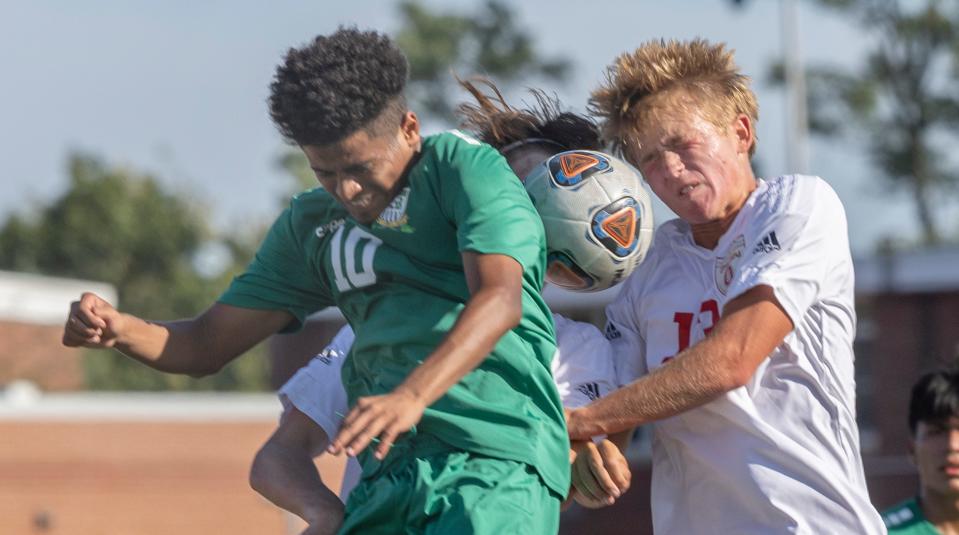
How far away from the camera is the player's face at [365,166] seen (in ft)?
11.6

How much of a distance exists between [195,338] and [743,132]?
164cm

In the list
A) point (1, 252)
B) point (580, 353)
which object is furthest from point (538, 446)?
point (1, 252)

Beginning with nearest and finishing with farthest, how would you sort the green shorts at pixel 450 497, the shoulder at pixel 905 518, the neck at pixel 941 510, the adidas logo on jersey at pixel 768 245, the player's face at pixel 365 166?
the green shorts at pixel 450 497 < the player's face at pixel 365 166 < the adidas logo on jersey at pixel 768 245 < the neck at pixel 941 510 < the shoulder at pixel 905 518

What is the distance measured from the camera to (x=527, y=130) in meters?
4.48

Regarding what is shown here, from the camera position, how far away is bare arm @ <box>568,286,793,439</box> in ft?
12.5

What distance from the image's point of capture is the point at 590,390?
13.6ft

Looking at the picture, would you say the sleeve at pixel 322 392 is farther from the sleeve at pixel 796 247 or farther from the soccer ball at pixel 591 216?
the sleeve at pixel 796 247

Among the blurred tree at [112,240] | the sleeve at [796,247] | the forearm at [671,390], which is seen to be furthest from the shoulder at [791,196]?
the blurred tree at [112,240]

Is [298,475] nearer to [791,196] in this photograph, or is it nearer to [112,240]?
[791,196]

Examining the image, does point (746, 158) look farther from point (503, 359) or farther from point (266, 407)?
point (266, 407)

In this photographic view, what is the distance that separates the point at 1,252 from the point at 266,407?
2243cm

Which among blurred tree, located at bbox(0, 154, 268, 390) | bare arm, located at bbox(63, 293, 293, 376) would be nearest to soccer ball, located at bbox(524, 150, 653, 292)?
bare arm, located at bbox(63, 293, 293, 376)

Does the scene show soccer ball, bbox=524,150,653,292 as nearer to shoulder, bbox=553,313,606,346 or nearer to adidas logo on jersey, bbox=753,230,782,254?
shoulder, bbox=553,313,606,346

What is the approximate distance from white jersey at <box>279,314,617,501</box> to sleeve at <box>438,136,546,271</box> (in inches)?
23.6
